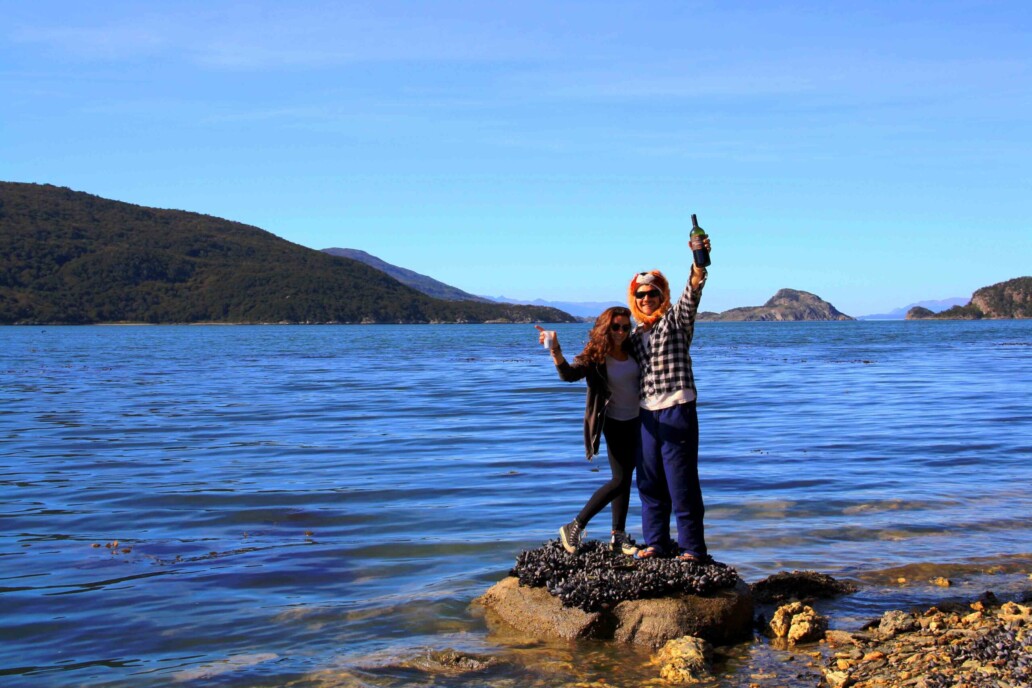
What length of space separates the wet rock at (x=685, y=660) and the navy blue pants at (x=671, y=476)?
80 cm

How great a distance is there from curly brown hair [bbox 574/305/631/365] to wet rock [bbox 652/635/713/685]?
2074mm

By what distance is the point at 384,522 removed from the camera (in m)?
12.1

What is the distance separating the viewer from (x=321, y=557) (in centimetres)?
1046

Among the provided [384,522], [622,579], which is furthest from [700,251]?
[384,522]

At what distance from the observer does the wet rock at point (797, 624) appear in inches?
287

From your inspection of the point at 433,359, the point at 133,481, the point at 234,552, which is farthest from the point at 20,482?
the point at 433,359

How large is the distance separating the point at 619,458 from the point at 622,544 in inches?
31.7

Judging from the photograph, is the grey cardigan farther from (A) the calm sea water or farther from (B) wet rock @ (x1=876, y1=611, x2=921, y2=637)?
(B) wet rock @ (x1=876, y1=611, x2=921, y2=637)

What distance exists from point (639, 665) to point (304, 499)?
7.51 meters

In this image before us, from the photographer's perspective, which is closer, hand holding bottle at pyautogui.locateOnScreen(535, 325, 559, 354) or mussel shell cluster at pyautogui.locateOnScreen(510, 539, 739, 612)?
hand holding bottle at pyautogui.locateOnScreen(535, 325, 559, 354)

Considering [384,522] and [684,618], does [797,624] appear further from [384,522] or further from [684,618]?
[384,522]

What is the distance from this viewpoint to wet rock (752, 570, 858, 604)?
8.41 m

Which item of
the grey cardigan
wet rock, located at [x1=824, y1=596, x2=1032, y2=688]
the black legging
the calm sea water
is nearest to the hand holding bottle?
the grey cardigan

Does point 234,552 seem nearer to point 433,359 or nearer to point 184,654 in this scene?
point 184,654
